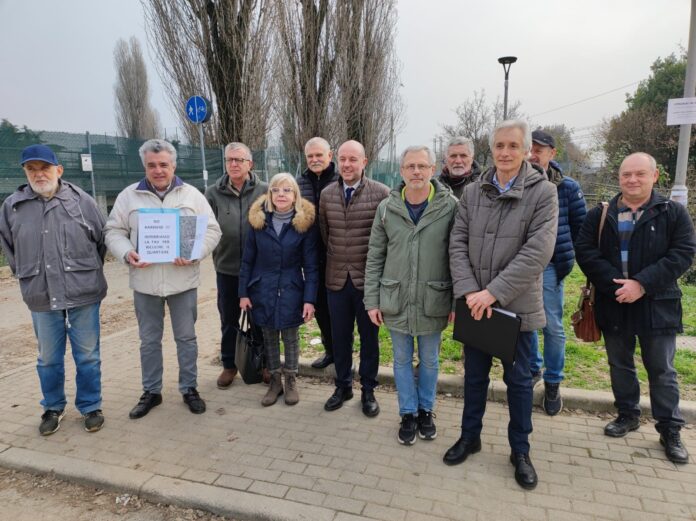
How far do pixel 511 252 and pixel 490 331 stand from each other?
0.48m

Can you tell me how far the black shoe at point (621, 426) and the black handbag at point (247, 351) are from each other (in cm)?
273

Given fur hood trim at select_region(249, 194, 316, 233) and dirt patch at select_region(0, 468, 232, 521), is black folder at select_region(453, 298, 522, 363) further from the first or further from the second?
dirt patch at select_region(0, 468, 232, 521)

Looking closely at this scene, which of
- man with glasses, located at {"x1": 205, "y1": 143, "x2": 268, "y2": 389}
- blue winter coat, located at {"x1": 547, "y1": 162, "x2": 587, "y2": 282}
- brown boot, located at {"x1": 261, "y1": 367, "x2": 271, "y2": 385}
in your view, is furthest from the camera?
brown boot, located at {"x1": 261, "y1": 367, "x2": 271, "y2": 385}

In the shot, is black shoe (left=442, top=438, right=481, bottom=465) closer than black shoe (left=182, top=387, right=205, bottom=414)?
Yes

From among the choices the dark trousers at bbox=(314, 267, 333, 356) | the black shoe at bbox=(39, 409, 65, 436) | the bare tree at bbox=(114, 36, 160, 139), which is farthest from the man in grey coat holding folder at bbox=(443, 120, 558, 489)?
the bare tree at bbox=(114, 36, 160, 139)

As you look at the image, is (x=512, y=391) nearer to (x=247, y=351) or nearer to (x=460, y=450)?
(x=460, y=450)

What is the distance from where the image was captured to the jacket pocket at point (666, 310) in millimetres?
2979

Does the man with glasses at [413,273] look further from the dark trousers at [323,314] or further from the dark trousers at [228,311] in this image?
the dark trousers at [228,311]

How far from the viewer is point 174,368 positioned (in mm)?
4695

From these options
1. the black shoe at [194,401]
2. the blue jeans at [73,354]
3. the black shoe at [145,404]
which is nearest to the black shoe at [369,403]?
the black shoe at [194,401]

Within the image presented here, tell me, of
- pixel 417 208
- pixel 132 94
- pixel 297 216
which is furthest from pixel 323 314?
pixel 132 94

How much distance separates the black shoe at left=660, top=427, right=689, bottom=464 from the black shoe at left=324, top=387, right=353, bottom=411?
2242mm

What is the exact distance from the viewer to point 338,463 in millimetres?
3059

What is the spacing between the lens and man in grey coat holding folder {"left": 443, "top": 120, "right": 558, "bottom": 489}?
2691mm
